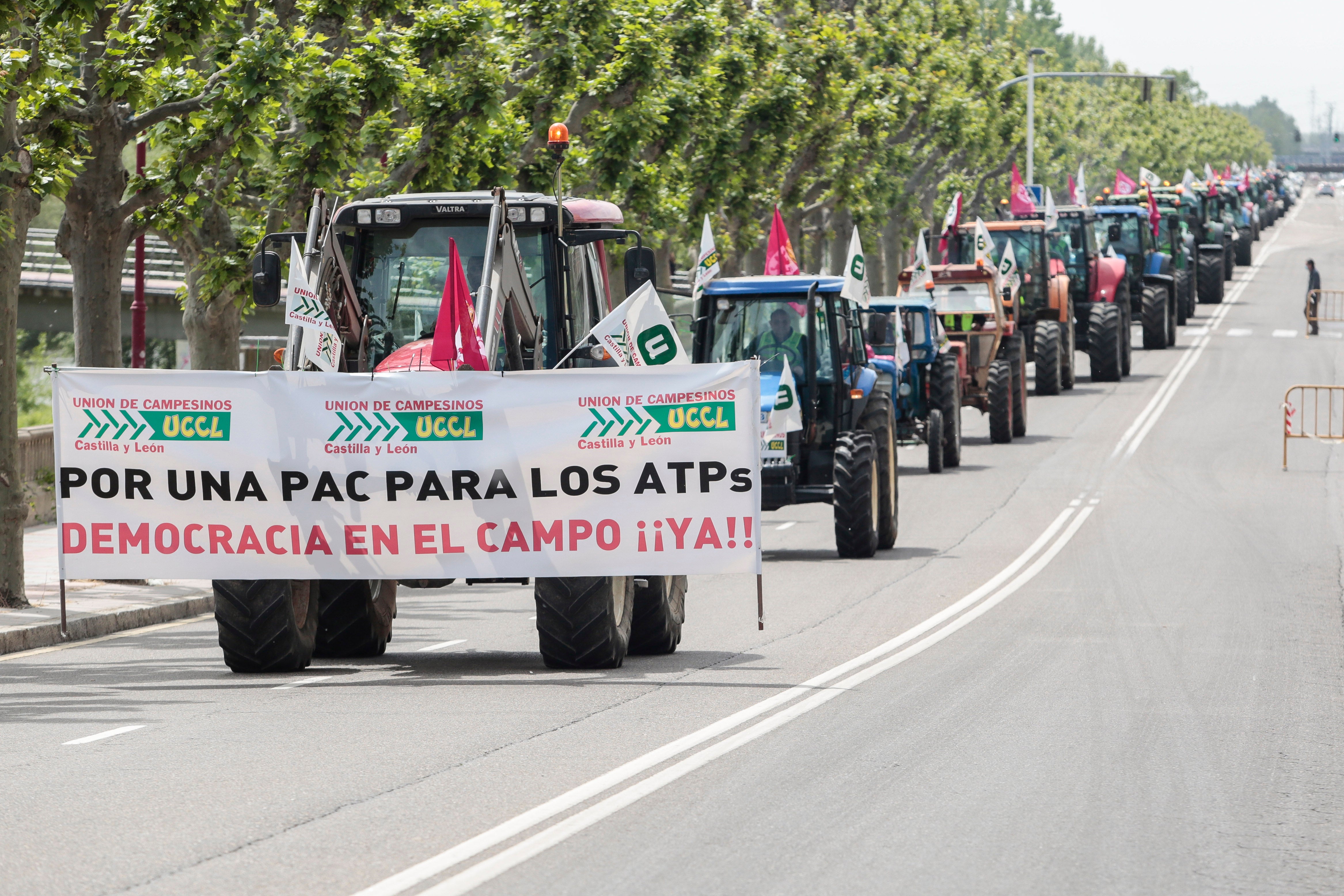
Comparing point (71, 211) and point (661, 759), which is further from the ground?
point (71, 211)

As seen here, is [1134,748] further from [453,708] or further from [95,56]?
[95,56]

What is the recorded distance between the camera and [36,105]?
16.5 m

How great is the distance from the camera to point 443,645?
48.1ft

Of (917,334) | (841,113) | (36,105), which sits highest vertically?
(841,113)

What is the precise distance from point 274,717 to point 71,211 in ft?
30.2

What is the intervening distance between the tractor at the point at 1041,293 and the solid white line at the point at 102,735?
24.7 metres

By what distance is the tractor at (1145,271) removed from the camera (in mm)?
45000

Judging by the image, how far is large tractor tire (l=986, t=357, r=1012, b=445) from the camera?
1209 inches

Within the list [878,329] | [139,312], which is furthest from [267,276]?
[139,312]

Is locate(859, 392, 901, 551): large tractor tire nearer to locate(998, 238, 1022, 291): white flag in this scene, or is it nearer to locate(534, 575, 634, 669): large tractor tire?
locate(534, 575, 634, 669): large tractor tire

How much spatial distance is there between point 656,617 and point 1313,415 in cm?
2699

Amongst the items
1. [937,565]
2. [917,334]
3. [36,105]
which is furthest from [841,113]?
[36,105]

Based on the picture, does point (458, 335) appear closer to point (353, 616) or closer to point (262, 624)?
point (262, 624)

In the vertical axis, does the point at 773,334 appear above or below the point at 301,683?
above
